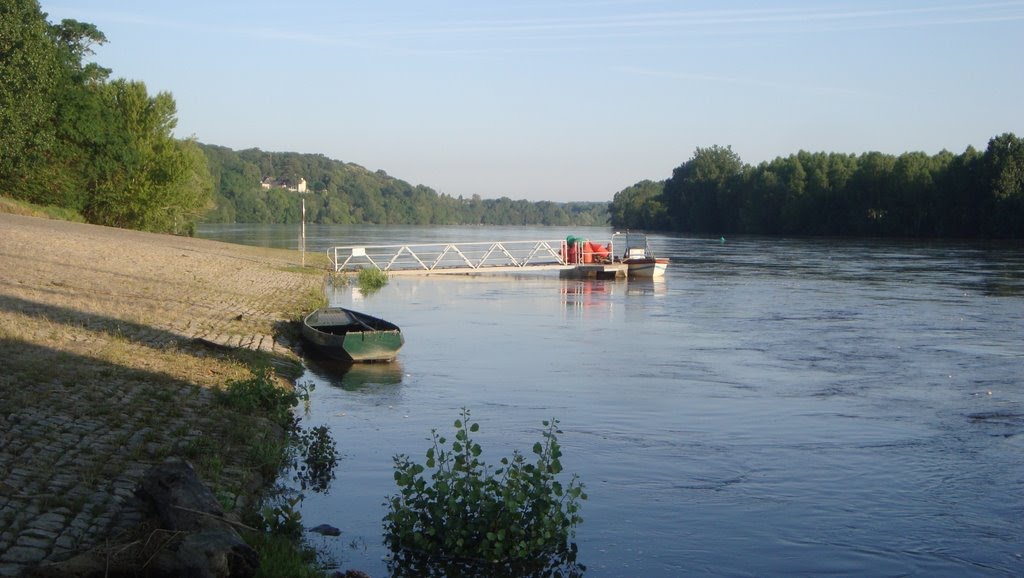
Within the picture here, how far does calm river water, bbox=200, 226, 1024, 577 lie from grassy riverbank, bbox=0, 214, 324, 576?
1442mm

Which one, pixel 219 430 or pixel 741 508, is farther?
pixel 219 430

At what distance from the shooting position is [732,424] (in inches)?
569

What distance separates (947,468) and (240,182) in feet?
621

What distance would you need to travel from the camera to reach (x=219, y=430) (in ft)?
36.2

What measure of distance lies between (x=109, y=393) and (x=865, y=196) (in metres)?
107

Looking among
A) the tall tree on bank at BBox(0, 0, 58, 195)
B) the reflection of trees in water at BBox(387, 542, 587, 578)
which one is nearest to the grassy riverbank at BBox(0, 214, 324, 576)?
the reflection of trees in water at BBox(387, 542, 587, 578)

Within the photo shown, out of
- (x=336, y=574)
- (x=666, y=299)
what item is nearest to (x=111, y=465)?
(x=336, y=574)

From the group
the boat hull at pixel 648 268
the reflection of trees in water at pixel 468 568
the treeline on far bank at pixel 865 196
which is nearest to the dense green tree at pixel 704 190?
the treeline on far bank at pixel 865 196

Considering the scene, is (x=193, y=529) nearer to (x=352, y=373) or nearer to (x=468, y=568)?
(x=468, y=568)

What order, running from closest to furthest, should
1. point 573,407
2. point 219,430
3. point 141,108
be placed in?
1. point 219,430
2. point 573,407
3. point 141,108

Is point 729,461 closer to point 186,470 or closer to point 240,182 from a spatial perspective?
point 186,470

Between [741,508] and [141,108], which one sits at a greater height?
[141,108]

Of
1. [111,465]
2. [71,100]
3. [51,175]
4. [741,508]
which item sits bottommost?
[741,508]

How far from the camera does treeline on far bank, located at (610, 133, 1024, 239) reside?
8938cm
